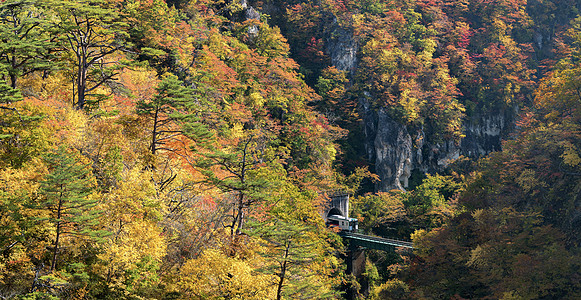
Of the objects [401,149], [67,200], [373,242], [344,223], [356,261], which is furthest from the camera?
[401,149]

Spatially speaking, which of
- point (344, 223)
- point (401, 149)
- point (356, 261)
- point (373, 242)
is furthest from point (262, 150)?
point (401, 149)

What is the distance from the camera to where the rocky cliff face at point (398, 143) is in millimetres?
46656

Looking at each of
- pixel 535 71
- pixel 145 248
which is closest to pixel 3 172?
pixel 145 248

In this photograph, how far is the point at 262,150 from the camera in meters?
35.1

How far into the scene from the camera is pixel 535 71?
176 feet

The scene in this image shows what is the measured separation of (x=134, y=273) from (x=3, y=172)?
5893mm

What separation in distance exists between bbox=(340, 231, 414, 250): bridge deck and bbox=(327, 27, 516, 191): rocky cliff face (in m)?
10.7

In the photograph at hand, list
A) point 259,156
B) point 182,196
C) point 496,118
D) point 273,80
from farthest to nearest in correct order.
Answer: point 496,118, point 273,80, point 259,156, point 182,196

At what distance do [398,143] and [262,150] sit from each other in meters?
17.5

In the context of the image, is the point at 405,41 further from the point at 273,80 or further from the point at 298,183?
the point at 298,183

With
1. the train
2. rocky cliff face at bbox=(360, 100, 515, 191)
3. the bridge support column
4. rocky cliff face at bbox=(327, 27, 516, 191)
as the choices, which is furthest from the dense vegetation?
the train

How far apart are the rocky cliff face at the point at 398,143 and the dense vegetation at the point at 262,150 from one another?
3.34 ft

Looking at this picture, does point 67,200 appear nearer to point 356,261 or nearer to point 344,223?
point 344,223

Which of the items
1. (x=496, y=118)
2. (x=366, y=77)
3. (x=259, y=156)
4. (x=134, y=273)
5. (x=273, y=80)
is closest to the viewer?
(x=134, y=273)
